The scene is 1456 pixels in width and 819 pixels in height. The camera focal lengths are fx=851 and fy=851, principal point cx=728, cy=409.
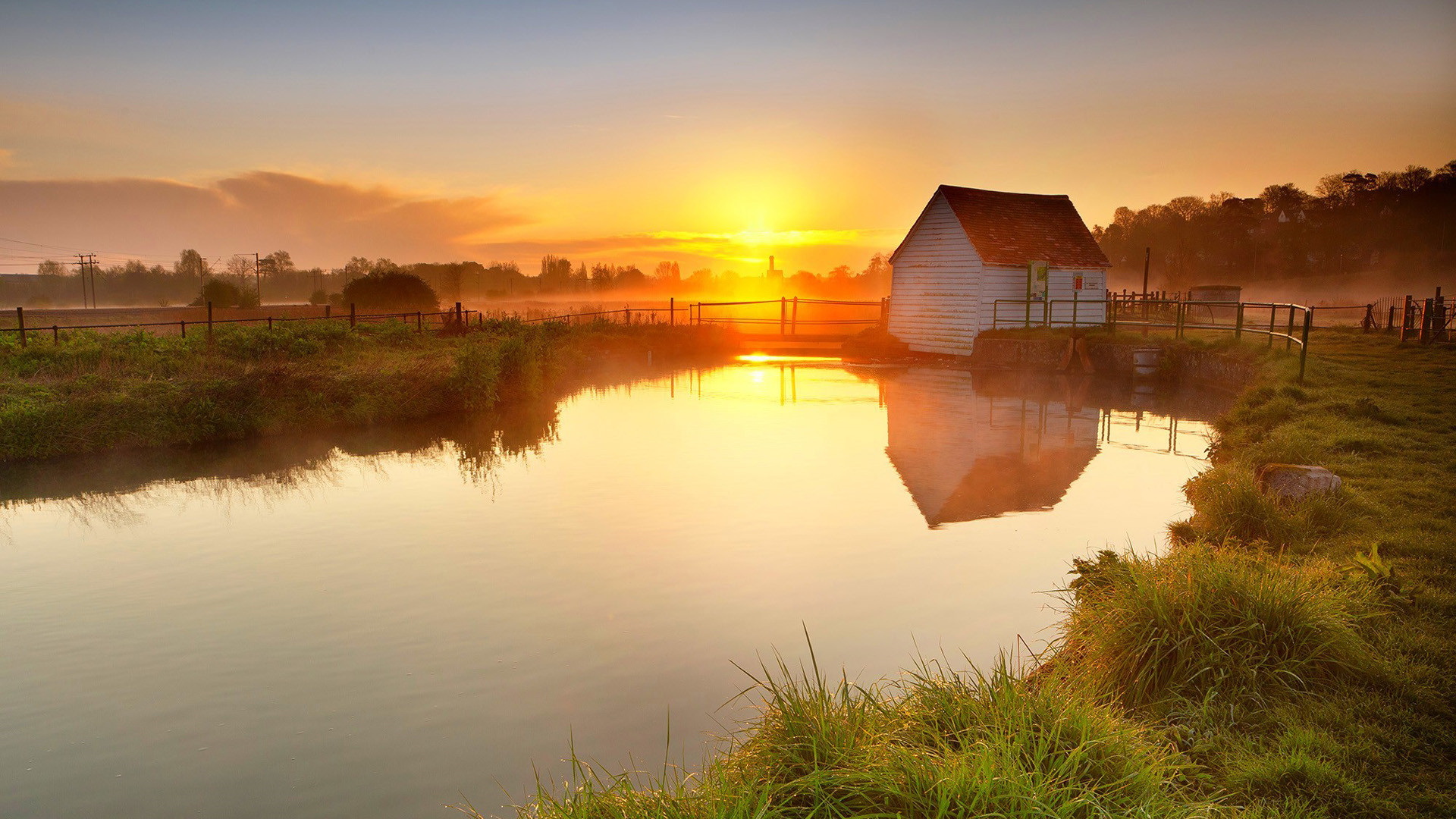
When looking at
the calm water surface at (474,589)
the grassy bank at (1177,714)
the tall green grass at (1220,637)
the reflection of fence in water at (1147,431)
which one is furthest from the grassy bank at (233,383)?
the tall green grass at (1220,637)

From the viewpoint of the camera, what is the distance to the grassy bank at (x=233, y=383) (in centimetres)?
1435

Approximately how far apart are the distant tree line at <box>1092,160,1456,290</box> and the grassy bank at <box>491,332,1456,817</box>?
7707 cm

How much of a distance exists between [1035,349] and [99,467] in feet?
75.8

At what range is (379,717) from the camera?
5578 mm

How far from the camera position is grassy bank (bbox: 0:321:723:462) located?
47.1ft

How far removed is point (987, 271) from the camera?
2766 cm

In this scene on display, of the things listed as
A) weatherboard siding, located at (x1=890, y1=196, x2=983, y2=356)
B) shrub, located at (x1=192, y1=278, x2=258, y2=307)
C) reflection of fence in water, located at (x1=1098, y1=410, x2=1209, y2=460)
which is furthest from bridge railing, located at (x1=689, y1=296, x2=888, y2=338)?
shrub, located at (x1=192, y1=278, x2=258, y2=307)

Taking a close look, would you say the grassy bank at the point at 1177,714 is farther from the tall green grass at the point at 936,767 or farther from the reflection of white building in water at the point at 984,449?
the reflection of white building in water at the point at 984,449

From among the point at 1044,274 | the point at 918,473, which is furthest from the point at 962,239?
the point at 918,473

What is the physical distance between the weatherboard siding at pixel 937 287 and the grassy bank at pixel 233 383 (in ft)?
40.7

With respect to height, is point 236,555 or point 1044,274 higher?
point 1044,274

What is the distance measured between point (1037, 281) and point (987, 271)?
1.89 meters

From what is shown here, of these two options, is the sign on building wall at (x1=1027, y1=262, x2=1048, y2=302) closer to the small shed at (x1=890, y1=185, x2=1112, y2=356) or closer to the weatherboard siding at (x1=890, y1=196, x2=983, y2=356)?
the small shed at (x1=890, y1=185, x2=1112, y2=356)

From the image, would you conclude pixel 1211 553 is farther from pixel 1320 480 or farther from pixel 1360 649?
pixel 1320 480
